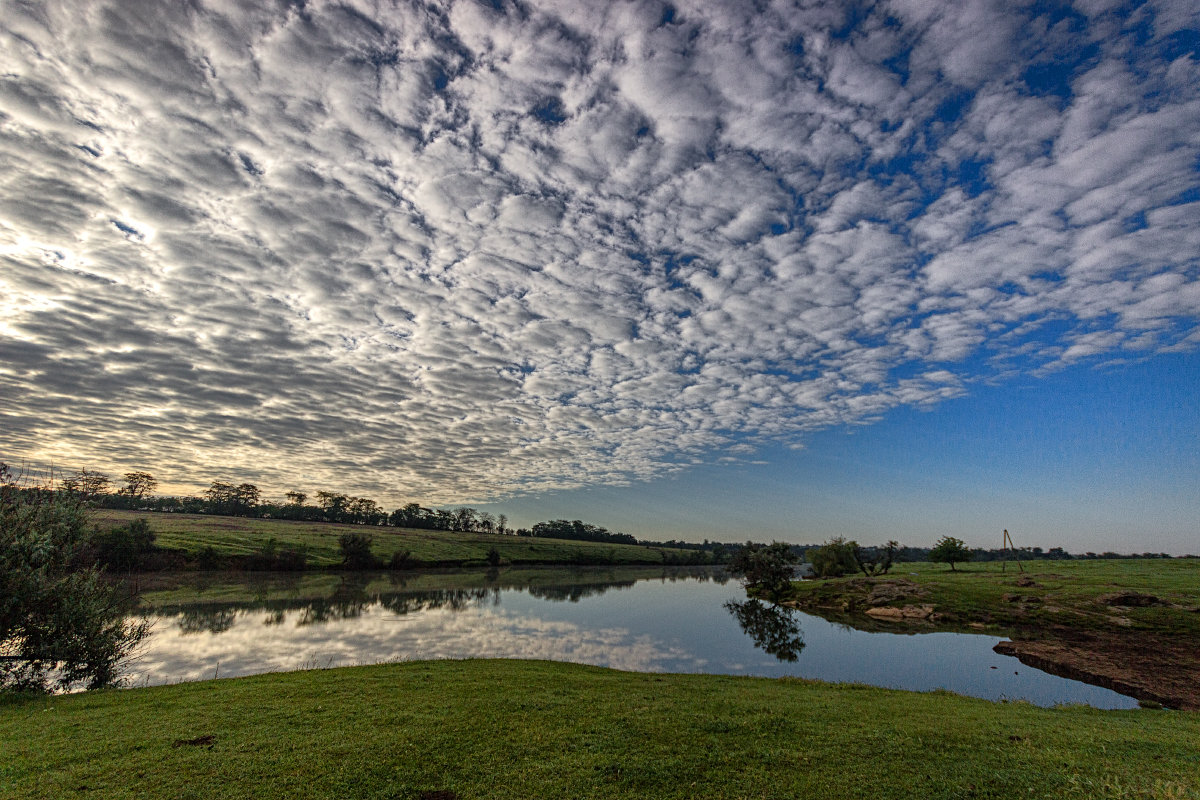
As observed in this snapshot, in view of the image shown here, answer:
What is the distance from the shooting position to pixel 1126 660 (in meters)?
32.9

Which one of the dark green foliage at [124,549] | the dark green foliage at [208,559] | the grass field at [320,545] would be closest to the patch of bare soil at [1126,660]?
the grass field at [320,545]

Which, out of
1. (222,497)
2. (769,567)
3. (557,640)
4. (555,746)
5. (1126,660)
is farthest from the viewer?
(222,497)

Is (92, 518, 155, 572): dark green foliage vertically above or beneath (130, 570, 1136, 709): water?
above

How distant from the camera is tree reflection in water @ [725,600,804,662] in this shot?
3856 cm

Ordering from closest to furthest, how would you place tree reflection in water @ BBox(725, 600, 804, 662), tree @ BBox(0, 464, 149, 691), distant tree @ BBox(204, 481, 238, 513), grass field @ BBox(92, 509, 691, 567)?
tree @ BBox(0, 464, 149, 691), tree reflection in water @ BBox(725, 600, 804, 662), grass field @ BBox(92, 509, 691, 567), distant tree @ BBox(204, 481, 238, 513)

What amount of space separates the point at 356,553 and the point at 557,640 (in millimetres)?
84762

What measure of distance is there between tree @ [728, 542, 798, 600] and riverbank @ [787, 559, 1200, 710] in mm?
7583

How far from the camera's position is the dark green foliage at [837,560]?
99.9 m

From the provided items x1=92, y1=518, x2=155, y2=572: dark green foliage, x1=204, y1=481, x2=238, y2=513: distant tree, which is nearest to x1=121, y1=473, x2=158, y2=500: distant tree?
x1=204, y1=481, x2=238, y2=513: distant tree

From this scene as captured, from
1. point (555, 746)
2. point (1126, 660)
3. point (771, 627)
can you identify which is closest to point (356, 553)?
point (771, 627)

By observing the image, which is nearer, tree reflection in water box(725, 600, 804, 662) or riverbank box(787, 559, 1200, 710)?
riverbank box(787, 559, 1200, 710)

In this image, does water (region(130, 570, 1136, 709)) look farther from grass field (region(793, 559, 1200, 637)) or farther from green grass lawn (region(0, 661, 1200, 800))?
green grass lawn (region(0, 661, 1200, 800))

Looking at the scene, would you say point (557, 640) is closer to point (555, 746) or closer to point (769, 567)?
point (555, 746)

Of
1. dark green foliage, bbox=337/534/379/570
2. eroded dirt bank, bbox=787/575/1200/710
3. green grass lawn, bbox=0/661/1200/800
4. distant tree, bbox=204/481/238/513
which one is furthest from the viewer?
distant tree, bbox=204/481/238/513
